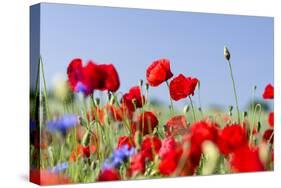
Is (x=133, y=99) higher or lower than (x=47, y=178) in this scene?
higher

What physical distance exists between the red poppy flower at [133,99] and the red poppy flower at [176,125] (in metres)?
0.32

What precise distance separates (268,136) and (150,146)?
1.29 m

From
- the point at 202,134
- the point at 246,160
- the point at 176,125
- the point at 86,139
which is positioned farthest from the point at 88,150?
the point at 246,160

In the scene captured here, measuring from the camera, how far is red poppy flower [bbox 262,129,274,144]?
24.3ft

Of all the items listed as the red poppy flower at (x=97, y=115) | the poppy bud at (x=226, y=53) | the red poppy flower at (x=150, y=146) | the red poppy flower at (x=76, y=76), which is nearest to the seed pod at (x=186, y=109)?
the red poppy flower at (x=150, y=146)

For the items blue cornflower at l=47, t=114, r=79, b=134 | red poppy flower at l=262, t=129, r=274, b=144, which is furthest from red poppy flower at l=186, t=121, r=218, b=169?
blue cornflower at l=47, t=114, r=79, b=134

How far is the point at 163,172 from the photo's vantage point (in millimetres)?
6766

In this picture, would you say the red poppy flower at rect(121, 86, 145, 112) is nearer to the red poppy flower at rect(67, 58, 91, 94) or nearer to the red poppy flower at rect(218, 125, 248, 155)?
the red poppy flower at rect(67, 58, 91, 94)

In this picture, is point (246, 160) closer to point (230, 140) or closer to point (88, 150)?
point (230, 140)

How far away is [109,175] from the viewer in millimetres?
6566
